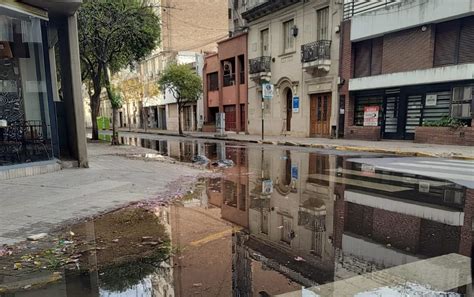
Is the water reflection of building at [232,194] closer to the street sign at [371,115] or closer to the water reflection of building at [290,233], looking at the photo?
the water reflection of building at [290,233]

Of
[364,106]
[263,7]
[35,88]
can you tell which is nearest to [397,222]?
[35,88]

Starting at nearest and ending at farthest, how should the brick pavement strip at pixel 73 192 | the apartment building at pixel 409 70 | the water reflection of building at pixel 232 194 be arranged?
the brick pavement strip at pixel 73 192, the water reflection of building at pixel 232 194, the apartment building at pixel 409 70

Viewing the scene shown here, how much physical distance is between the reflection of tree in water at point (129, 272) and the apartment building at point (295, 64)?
62.2 ft

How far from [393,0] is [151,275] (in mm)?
19487

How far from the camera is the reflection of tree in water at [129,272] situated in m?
3.42

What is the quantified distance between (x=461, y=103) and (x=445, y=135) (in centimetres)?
157

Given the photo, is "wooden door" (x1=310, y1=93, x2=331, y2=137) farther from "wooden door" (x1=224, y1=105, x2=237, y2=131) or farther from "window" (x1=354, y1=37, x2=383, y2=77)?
"wooden door" (x1=224, y1=105, x2=237, y2=131)

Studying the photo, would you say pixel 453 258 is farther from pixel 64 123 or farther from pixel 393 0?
pixel 393 0

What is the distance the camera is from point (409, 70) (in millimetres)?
17438

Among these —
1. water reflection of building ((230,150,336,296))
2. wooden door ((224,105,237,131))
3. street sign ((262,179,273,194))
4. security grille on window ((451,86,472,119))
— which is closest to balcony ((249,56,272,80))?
wooden door ((224,105,237,131))

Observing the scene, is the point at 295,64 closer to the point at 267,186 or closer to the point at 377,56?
the point at 377,56

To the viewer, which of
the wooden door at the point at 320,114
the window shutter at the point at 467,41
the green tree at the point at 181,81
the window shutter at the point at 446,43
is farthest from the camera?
the green tree at the point at 181,81

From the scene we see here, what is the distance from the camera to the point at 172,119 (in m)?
44.6

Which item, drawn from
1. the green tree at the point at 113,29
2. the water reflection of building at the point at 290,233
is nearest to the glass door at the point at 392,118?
the water reflection of building at the point at 290,233
